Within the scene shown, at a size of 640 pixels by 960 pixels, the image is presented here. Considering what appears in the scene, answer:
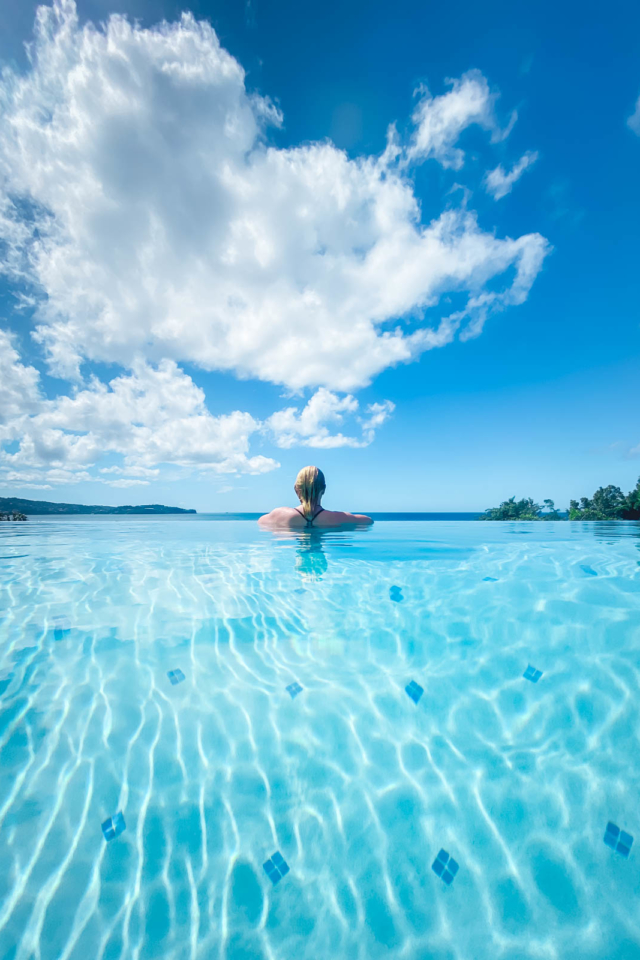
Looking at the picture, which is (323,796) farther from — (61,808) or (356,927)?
(61,808)

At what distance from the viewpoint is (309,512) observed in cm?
1097

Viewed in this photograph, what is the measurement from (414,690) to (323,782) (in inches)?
38.8

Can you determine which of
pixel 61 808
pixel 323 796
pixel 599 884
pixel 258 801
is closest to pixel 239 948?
pixel 258 801

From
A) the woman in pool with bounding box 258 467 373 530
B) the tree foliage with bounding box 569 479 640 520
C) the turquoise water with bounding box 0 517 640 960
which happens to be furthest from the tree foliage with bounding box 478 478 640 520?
the turquoise water with bounding box 0 517 640 960

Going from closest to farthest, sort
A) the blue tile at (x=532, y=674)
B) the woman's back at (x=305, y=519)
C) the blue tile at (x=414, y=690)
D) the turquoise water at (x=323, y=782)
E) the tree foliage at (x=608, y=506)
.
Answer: the turquoise water at (x=323, y=782) → the blue tile at (x=414, y=690) → the blue tile at (x=532, y=674) → the woman's back at (x=305, y=519) → the tree foliage at (x=608, y=506)

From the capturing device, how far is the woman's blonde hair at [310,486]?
9.91 m

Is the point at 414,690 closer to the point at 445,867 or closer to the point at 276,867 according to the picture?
the point at 445,867

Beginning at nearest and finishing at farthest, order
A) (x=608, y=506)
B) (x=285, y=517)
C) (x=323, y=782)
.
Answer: (x=323, y=782) → (x=285, y=517) → (x=608, y=506)

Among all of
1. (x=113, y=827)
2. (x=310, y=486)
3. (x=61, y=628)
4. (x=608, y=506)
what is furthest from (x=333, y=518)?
(x=608, y=506)

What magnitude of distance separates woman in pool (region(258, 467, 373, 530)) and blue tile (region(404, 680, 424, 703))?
720 cm

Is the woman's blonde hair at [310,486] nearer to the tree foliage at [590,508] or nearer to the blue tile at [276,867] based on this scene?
the blue tile at [276,867]

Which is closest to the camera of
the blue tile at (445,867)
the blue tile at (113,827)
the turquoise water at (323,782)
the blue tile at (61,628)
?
the turquoise water at (323,782)

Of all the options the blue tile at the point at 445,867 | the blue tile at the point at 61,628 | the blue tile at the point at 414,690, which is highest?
the blue tile at the point at 61,628

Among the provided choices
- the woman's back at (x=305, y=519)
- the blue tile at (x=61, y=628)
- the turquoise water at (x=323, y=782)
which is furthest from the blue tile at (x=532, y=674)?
the woman's back at (x=305, y=519)
